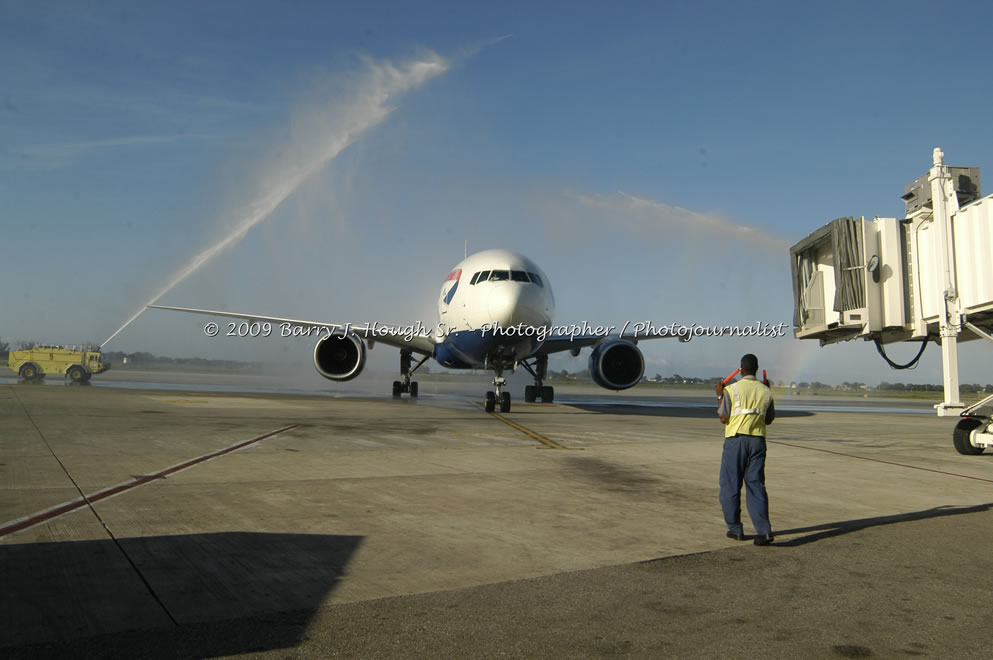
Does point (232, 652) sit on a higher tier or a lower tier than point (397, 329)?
lower

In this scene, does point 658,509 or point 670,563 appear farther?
point 658,509

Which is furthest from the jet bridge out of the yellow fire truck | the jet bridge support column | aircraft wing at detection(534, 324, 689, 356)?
the yellow fire truck

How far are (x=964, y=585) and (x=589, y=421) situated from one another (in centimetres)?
1232

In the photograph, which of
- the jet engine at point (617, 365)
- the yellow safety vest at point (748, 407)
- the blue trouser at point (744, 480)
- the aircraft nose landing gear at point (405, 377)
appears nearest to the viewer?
the blue trouser at point (744, 480)

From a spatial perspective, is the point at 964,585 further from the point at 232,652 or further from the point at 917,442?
the point at 917,442

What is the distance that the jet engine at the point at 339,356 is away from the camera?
21922 mm

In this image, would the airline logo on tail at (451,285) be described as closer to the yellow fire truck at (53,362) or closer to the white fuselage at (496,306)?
the white fuselage at (496,306)

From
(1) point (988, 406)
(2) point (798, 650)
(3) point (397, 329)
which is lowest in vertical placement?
(2) point (798, 650)

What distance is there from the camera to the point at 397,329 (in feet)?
78.2

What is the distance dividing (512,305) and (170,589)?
14769mm

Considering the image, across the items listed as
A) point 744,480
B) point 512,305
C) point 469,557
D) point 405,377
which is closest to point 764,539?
point 744,480

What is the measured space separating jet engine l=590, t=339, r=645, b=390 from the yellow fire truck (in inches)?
1082

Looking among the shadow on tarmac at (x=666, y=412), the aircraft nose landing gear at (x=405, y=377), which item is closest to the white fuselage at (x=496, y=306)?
the shadow on tarmac at (x=666, y=412)

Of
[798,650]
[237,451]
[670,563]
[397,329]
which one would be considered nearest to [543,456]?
[237,451]
